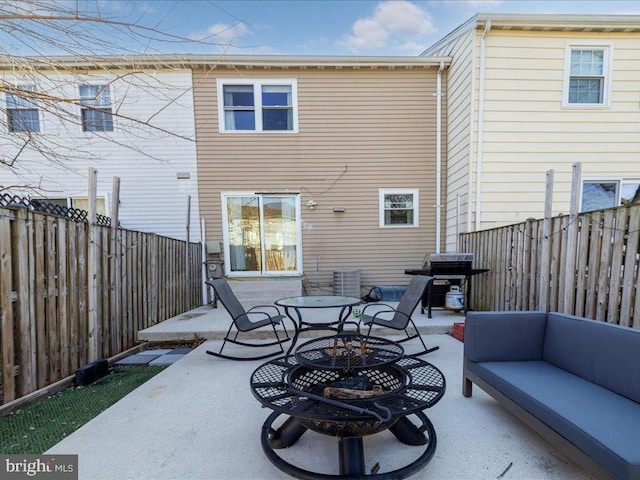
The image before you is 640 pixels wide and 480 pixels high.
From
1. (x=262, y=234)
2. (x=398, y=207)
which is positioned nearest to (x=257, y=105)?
(x=262, y=234)

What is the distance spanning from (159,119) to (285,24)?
14.9 feet

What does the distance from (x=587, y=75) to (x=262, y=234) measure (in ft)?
23.6

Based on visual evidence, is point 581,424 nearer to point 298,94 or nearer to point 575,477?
point 575,477

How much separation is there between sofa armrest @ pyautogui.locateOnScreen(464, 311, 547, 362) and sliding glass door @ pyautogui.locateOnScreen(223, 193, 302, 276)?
4415mm

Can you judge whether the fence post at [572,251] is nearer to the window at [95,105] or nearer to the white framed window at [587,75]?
the white framed window at [587,75]

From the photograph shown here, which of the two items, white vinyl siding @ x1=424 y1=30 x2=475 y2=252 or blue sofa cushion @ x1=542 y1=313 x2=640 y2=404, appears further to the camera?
white vinyl siding @ x1=424 y1=30 x2=475 y2=252

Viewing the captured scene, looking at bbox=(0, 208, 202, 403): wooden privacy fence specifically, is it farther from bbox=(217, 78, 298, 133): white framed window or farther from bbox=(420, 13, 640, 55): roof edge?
bbox=(420, 13, 640, 55): roof edge

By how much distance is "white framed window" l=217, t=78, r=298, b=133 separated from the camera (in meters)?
5.95

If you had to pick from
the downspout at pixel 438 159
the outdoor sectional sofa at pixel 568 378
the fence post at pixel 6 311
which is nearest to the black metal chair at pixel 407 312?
the outdoor sectional sofa at pixel 568 378

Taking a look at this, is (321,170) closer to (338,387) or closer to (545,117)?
(545,117)

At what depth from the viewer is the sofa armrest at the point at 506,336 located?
6.95ft

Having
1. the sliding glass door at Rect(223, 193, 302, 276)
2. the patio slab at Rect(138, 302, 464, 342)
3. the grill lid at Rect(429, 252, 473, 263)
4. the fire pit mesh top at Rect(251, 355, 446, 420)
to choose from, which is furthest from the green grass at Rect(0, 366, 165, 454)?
the grill lid at Rect(429, 252, 473, 263)

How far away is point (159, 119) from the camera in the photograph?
19.7ft

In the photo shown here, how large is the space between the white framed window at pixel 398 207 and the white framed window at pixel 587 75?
3.23m
